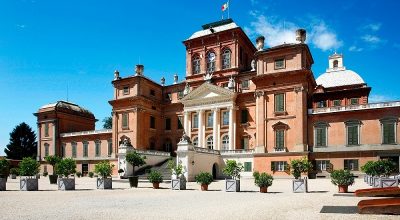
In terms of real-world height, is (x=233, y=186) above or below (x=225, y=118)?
below

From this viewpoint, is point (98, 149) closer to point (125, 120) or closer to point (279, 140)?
point (125, 120)

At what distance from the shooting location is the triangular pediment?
43.8m

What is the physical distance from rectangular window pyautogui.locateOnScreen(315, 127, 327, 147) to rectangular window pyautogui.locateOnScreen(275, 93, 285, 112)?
424 cm

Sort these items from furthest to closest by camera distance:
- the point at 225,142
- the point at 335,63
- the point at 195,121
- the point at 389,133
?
1. the point at 335,63
2. the point at 195,121
3. the point at 225,142
4. the point at 389,133

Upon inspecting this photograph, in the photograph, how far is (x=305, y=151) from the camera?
120 feet

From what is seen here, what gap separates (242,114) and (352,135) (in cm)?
1312

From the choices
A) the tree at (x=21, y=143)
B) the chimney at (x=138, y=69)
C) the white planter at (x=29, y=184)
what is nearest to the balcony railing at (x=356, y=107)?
the chimney at (x=138, y=69)

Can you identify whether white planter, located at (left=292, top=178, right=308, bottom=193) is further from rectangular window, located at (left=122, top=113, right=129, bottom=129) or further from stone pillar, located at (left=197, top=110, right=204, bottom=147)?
rectangular window, located at (left=122, top=113, right=129, bottom=129)

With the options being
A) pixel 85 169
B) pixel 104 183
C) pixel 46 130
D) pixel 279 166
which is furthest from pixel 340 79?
pixel 46 130

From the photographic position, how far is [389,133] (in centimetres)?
3391

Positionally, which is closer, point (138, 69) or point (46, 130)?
point (138, 69)

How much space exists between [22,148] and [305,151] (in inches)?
2020

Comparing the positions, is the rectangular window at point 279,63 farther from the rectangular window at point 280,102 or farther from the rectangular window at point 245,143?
the rectangular window at point 245,143

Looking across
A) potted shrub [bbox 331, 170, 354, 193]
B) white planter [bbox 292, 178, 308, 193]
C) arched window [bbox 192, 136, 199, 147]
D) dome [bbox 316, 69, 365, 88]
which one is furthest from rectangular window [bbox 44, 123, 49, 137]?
potted shrub [bbox 331, 170, 354, 193]
